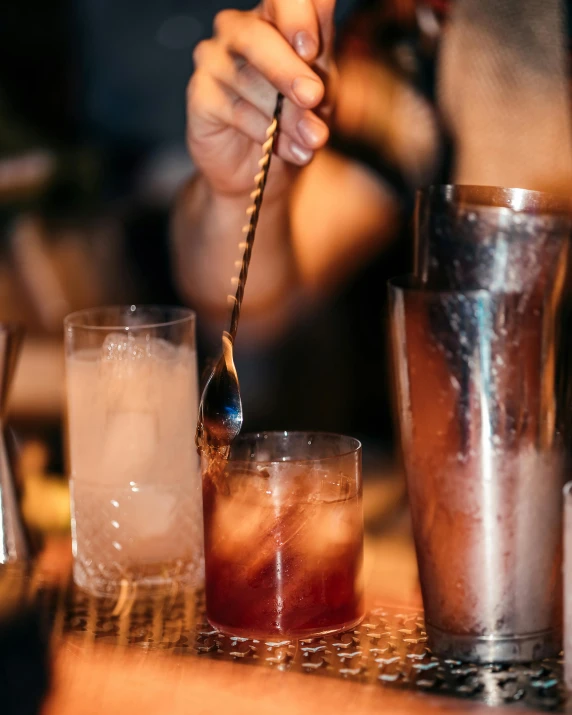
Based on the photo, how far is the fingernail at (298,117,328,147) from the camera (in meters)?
0.96

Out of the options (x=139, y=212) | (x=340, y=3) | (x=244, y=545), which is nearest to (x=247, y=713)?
(x=244, y=545)

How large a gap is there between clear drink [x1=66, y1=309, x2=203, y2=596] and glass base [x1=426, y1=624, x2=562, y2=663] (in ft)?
1.03

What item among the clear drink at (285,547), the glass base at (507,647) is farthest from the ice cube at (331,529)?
the glass base at (507,647)

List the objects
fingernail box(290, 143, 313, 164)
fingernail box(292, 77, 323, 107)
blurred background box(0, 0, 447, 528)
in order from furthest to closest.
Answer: blurred background box(0, 0, 447, 528) → fingernail box(290, 143, 313, 164) → fingernail box(292, 77, 323, 107)

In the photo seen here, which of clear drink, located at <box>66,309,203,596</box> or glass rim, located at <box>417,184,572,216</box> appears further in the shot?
clear drink, located at <box>66,309,203,596</box>

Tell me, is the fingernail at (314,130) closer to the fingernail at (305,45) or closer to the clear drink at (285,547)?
the fingernail at (305,45)

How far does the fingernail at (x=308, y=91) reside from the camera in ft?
2.91

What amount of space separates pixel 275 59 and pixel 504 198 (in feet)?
1.09

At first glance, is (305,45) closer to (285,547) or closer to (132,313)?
(132,313)

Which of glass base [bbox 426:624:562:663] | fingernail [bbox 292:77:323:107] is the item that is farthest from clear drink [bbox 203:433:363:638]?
fingernail [bbox 292:77:323:107]

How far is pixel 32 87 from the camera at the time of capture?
13.7 ft

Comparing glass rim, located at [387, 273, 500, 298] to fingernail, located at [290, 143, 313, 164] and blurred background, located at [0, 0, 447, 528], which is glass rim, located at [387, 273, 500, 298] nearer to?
fingernail, located at [290, 143, 313, 164]

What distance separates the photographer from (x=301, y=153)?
1033 millimetres

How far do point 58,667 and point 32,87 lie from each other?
3.83 metres
